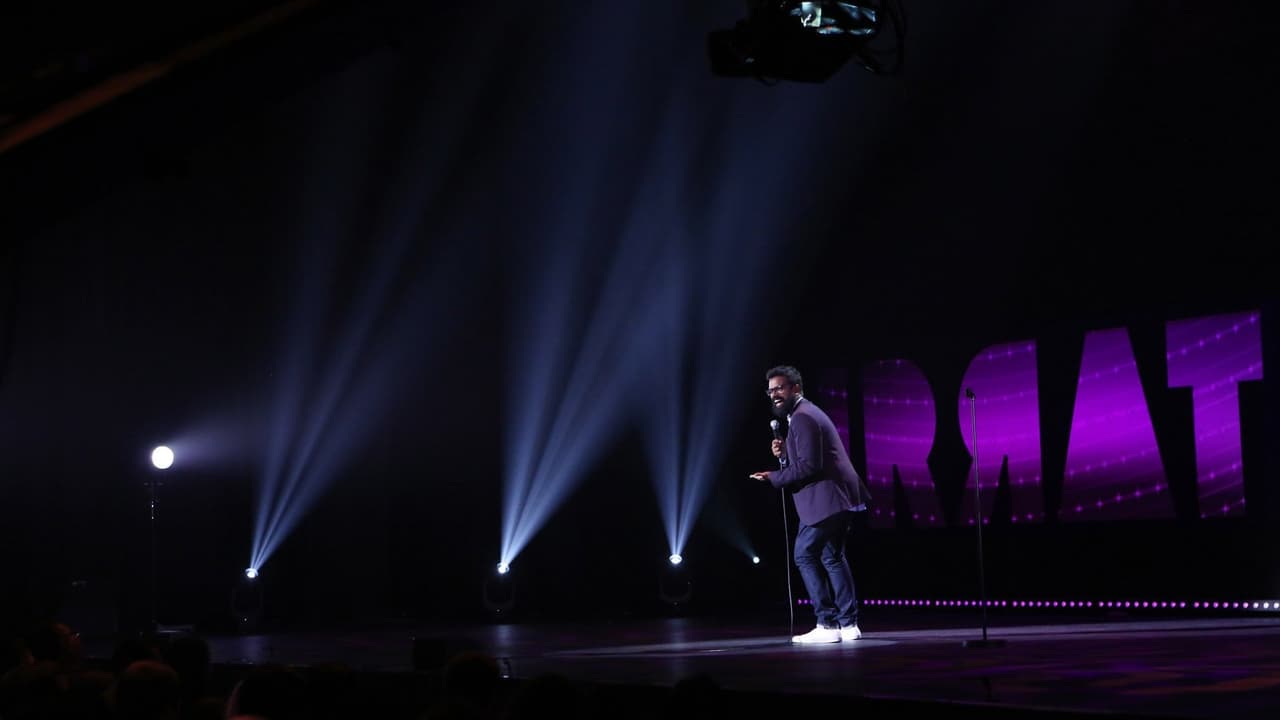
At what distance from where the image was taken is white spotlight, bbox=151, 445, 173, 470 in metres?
10.7

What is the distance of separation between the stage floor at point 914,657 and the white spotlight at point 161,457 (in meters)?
1.29

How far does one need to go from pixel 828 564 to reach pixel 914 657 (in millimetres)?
1357

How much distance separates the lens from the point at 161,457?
423 inches

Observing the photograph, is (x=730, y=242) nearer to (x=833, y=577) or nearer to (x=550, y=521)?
(x=550, y=521)

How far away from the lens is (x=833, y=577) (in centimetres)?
799

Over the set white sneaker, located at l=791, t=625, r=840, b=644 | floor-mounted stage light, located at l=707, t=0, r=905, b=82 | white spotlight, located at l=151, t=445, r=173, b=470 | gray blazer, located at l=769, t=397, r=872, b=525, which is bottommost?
white sneaker, located at l=791, t=625, r=840, b=644

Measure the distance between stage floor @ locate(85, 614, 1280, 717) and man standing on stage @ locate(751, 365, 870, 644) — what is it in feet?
0.73

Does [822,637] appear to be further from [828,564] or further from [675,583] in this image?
[675,583]

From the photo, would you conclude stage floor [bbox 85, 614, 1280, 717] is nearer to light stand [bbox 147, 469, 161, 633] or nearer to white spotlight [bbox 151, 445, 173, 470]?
light stand [bbox 147, 469, 161, 633]

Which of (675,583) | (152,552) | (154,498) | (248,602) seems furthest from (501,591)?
(152,552)

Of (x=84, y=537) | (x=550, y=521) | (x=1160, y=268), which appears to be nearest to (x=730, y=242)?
(x=550, y=521)

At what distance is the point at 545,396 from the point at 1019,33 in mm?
4732

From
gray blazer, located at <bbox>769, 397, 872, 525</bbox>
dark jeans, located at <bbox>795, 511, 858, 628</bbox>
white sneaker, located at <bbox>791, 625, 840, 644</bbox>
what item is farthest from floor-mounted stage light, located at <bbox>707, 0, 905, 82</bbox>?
white sneaker, located at <bbox>791, 625, 840, 644</bbox>

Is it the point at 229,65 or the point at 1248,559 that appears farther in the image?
the point at 1248,559
